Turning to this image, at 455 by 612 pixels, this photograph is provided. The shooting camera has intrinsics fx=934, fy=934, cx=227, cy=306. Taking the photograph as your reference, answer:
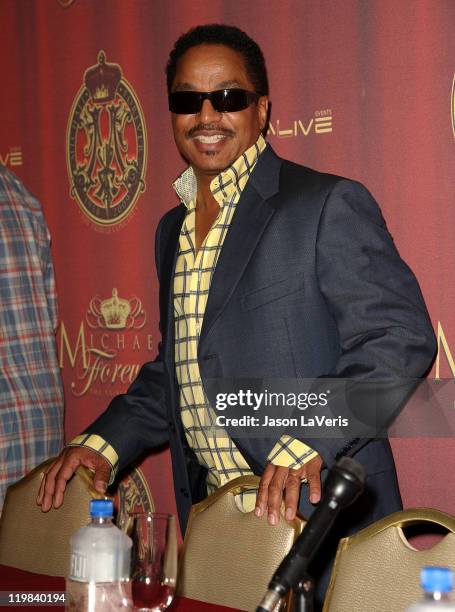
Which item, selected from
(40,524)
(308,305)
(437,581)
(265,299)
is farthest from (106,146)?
(437,581)

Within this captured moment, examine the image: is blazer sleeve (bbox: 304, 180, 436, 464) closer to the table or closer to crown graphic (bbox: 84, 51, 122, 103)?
the table

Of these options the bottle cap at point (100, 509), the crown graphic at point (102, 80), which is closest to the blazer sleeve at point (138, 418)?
the crown graphic at point (102, 80)

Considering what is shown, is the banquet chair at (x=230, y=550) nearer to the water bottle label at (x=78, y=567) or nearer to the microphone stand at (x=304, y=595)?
the water bottle label at (x=78, y=567)

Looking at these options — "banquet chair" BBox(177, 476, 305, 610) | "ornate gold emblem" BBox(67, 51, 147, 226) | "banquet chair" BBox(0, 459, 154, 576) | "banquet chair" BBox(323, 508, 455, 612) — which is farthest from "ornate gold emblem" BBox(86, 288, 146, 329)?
"banquet chair" BBox(323, 508, 455, 612)

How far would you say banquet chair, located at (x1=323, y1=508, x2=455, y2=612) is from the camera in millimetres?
1705

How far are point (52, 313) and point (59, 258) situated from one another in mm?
257

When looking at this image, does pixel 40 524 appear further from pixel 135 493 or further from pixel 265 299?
pixel 135 493

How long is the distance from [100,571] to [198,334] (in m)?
1.30

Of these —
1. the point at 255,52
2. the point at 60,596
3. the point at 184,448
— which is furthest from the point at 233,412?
the point at 255,52

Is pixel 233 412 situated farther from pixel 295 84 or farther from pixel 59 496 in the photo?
pixel 295 84

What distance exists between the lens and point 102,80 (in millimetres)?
3615

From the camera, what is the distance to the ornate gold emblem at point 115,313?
3508mm

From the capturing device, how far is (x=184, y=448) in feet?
8.80

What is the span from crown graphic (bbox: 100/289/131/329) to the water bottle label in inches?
86.5
